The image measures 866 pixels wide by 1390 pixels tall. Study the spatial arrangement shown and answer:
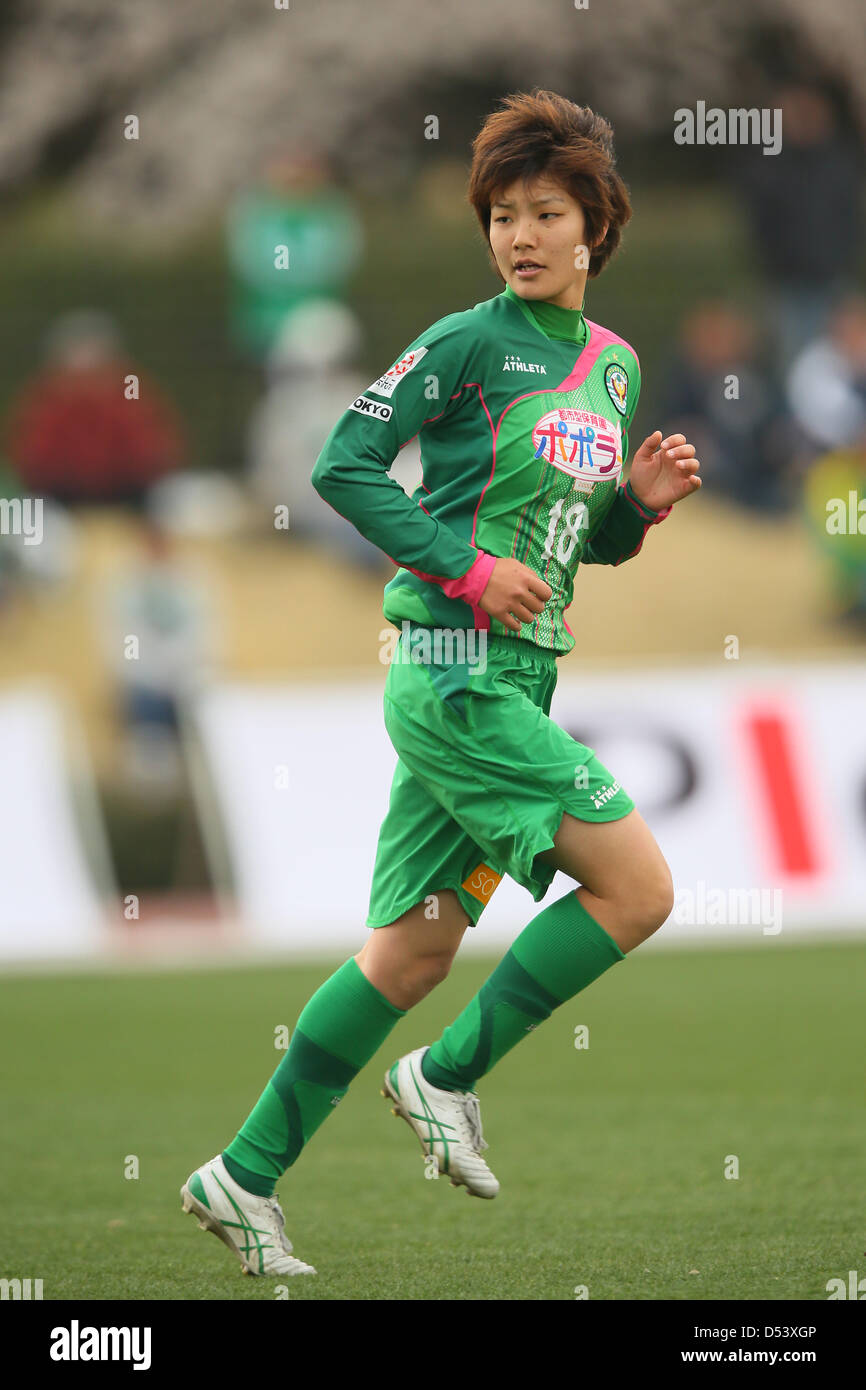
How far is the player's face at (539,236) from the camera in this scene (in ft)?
12.0

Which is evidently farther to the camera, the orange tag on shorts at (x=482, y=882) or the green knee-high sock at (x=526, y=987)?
the orange tag on shorts at (x=482, y=882)

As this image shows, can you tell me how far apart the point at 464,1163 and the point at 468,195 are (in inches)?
75.3

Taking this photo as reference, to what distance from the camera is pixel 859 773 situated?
9.39 metres

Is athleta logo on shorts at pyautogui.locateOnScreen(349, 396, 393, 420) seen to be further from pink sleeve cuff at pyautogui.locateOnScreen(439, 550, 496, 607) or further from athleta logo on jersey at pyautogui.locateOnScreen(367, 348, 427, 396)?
pink sleeve cuff at pyautogui.locateOnScreen(439, 550, 496, 607)

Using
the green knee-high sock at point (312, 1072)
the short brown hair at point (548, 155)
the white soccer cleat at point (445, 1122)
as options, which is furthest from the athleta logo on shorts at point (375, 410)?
the white soccer cleat at point (445, 1122)

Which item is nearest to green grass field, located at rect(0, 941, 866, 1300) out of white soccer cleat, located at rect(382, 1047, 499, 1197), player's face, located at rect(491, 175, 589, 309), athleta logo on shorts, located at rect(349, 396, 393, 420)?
white soccer cleat, located at rect(382, 1047, 499, 1197)

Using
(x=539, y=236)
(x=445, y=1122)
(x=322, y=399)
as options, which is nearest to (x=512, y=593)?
(x=539, y=236)

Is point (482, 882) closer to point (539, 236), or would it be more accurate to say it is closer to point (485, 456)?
point (485, 456)

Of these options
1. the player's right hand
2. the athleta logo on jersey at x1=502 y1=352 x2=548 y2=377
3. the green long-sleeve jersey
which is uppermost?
the athleta logo on jersey at x1=502 y1=352 x2=548 y2=377

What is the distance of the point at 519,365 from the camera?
11.9 feet

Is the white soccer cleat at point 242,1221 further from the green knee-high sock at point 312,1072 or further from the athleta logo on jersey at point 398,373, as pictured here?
the athleta logo on jersey at point 398,373

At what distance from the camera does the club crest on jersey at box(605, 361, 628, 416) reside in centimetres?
380

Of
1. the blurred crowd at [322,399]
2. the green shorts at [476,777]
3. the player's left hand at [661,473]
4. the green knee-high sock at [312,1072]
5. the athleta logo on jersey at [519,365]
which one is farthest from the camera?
the blurred crowd at [322,399]

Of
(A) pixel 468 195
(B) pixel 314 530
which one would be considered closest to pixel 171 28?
(B) pixel 314 530
